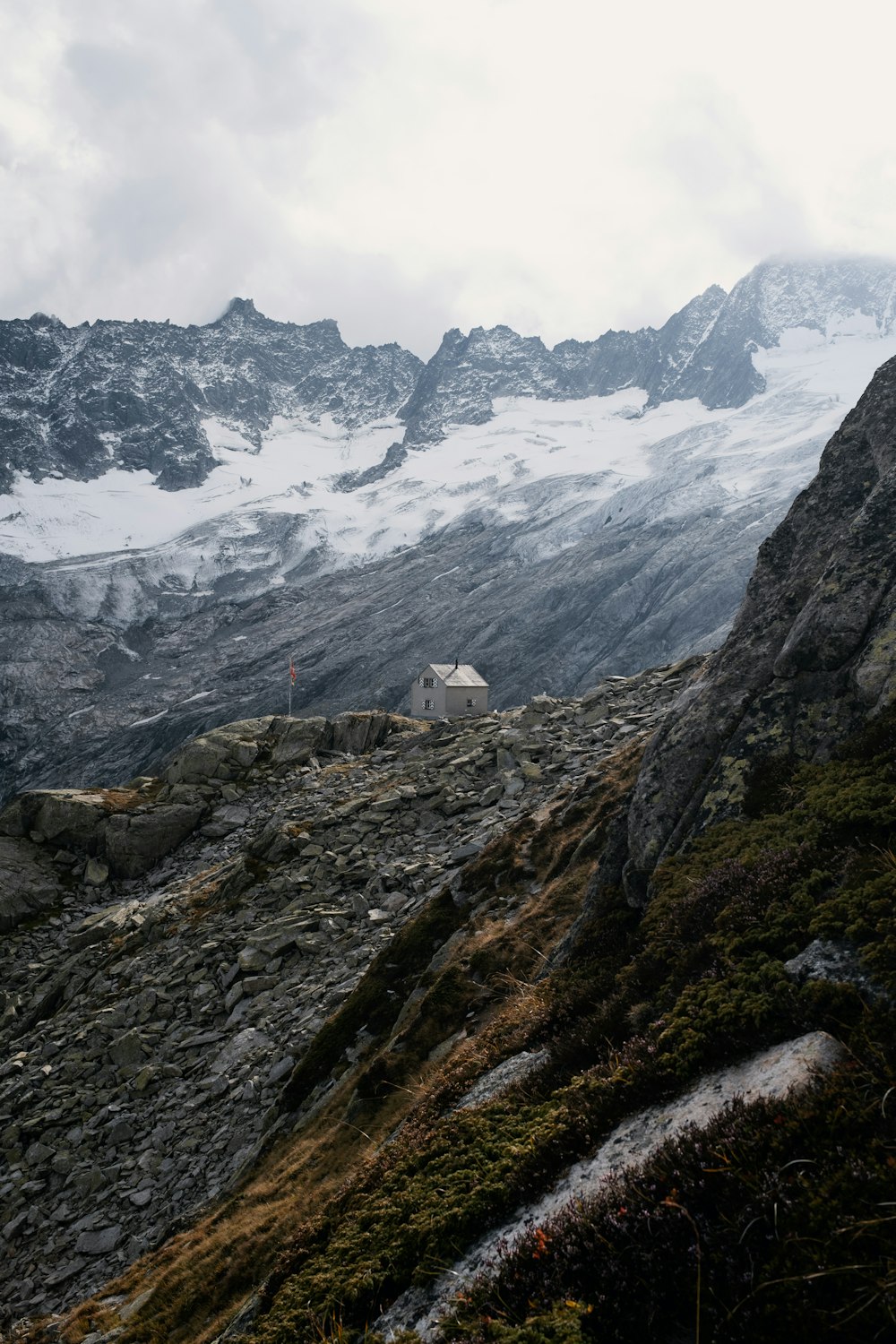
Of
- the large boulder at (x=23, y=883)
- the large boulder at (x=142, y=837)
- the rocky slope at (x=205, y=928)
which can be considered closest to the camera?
the rocky slope at (x=205, y=928)

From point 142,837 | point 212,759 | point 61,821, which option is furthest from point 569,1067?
point 212,759

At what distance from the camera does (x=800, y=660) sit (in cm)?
964

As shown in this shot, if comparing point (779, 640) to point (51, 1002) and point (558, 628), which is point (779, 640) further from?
point (558, 628)

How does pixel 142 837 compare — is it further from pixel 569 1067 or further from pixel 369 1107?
pixel 569 1067

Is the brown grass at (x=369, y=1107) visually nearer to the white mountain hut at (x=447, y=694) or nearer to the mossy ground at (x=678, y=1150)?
the mossy ground at (x=678, y=1150)

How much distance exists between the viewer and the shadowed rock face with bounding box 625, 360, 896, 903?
29.0 feet

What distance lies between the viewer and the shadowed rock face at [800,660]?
8.84 meters

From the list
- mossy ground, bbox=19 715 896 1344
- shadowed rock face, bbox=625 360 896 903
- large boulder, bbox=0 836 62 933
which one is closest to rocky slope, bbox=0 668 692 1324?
large boulder, bbox=0 836 62 933

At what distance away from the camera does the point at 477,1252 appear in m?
5.33

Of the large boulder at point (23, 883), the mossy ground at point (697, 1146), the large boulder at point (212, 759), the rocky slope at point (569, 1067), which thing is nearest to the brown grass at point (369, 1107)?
the rocky slope at point (569, 1067)

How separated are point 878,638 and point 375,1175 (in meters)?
8.12

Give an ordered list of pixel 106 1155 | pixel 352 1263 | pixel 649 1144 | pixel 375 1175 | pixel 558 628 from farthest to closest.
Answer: pixel 558 628 → pixel 106 1155 → pixel 375 1175 → pixel 352 1263 → pixel 649 1144

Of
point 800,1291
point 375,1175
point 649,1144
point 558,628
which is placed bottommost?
point 558,628

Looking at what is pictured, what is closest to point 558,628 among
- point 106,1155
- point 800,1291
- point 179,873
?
point 179,873
